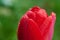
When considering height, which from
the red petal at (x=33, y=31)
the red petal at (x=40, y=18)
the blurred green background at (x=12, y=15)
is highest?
the blurred green background at (x=12, y=15)

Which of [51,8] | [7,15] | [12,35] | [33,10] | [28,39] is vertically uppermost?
[51,8]

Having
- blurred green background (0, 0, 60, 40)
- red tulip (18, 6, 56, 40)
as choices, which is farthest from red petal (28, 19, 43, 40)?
blurred green background (0, 0, 60, 40)

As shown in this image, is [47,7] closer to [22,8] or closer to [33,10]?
[22,8]

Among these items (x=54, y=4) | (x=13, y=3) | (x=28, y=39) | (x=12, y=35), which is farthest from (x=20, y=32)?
(x=54, y=4)

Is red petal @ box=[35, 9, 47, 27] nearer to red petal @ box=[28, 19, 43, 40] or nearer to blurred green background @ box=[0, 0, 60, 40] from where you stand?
red petal @ box=[28, 19, 43, 40]

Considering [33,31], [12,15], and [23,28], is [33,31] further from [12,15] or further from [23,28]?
[12,15]

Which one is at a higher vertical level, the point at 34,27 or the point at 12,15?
the point at 12,15

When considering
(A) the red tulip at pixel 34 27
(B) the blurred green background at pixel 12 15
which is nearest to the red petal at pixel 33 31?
(A) the red tulip at pixel 34 27

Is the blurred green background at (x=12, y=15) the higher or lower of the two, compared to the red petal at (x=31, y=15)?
higher

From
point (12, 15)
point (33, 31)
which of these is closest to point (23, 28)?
point (33, 31)

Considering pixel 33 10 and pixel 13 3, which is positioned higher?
pixel 13 3

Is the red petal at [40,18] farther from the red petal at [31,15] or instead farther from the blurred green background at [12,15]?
the blurred green background at [12,15]
